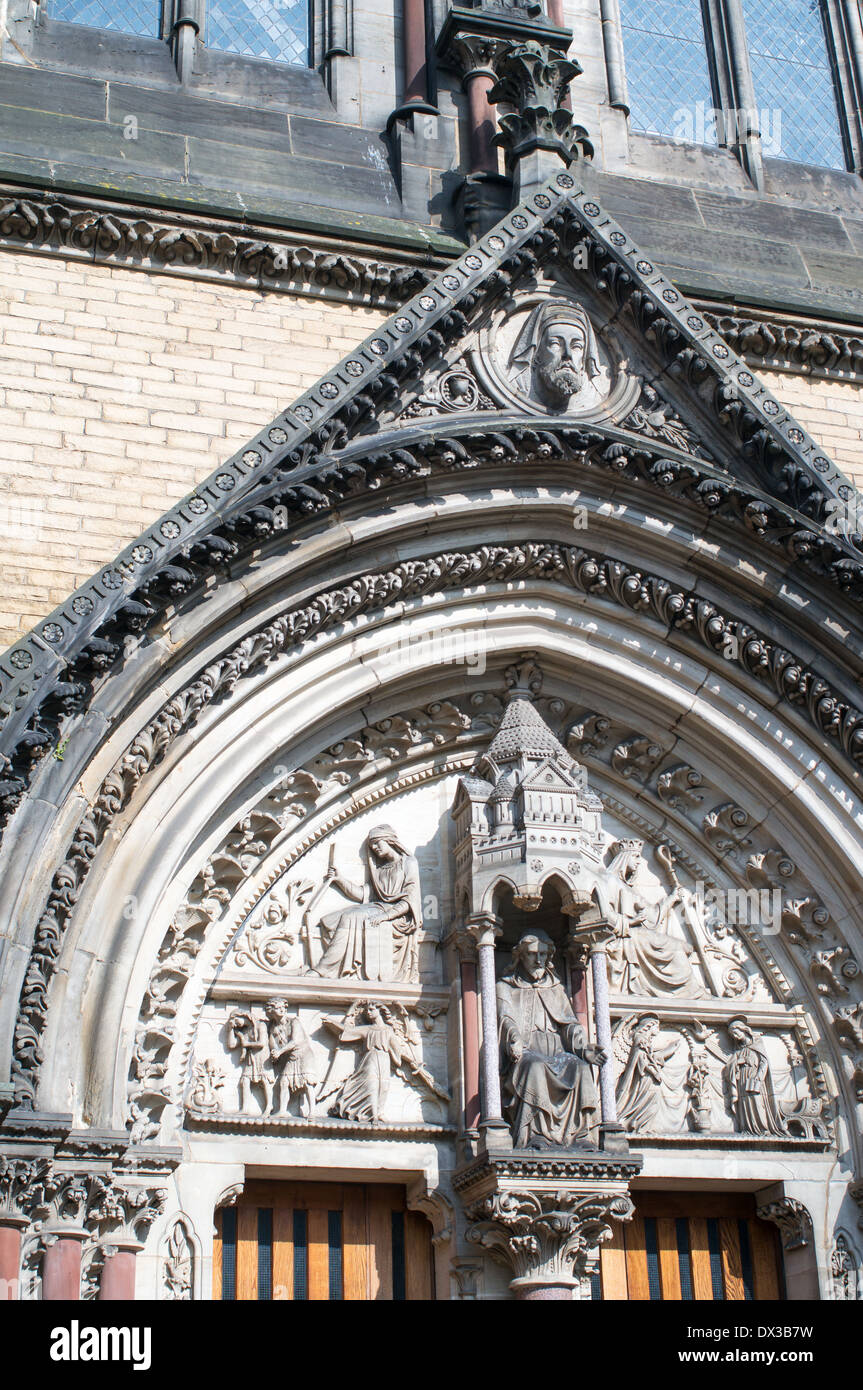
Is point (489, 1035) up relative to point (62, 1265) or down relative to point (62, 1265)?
up

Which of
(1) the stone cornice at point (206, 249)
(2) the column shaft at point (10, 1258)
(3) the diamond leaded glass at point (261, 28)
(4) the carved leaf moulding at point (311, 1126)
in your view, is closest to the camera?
(2) the column shaft at point (10, 1258)

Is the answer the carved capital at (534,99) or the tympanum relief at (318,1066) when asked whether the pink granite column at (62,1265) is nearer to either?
the tympanum relief at (318,1066)

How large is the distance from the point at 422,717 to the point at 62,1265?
375 centimetres

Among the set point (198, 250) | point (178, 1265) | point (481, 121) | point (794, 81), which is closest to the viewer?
point (178, 1265)

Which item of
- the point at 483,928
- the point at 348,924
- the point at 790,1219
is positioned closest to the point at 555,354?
the point at 483,928

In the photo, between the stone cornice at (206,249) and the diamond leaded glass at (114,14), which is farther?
the diamond leaded glass at (114,14)

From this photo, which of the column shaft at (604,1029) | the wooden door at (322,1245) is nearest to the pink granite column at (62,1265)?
the wooden door at (322,1245)

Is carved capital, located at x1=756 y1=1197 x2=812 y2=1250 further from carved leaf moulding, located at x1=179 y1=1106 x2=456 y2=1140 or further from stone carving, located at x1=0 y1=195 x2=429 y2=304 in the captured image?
stone carving, located at x1=0 y1=195 x2=429 y2=304

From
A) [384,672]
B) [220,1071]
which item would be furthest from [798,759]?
[220,1071]

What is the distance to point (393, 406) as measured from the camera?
942 centimetres

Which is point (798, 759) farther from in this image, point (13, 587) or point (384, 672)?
point (13, 587)

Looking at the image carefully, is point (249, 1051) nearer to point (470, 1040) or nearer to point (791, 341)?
point (470, 1040)

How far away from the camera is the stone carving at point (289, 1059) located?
8.67m

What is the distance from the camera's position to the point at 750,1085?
9383mm
